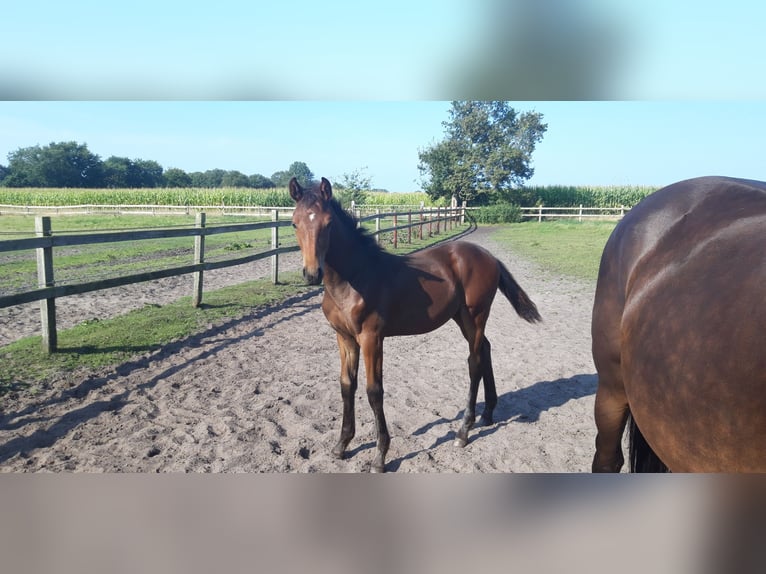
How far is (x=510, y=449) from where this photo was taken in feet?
10.6

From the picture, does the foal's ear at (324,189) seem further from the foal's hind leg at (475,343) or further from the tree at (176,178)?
the foal's hind leg at (475,343)

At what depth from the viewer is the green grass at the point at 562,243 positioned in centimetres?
1141

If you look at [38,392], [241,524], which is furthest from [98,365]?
[241,524]

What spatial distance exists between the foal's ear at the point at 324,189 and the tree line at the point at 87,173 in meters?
0.30

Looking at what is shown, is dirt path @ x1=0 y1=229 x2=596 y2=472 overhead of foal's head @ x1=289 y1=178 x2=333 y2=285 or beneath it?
beneath

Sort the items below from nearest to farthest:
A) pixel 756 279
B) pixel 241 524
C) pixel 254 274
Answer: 1. pixel 241 524
2. pixel 756 279
3. pixel 254 274

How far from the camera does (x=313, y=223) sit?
2.56 meters

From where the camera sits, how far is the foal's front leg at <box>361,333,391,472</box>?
2959 millimetres

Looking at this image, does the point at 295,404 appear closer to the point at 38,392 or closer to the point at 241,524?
the point at 38,392

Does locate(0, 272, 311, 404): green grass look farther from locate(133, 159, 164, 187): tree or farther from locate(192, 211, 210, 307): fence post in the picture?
locate(133, 159, 164, 187): tree

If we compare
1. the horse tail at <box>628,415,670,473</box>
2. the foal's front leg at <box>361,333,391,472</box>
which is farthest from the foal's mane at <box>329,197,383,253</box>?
the horse tail at <box>628,415,670,473</box>

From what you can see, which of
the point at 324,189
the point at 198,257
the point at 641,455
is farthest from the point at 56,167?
the point at 198,257

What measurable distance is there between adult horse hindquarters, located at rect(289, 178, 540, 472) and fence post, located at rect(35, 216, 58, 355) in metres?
3.33

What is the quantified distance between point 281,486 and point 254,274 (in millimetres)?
10300
